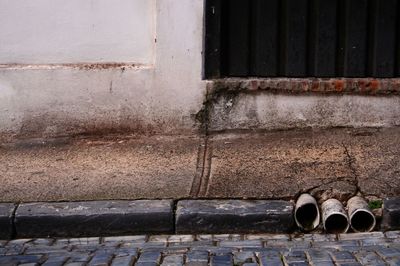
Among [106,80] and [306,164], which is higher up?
[106,80]

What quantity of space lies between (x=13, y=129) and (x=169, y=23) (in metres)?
1.68

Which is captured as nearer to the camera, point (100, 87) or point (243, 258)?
point (243, 258)

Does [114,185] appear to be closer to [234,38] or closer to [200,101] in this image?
[200,101]

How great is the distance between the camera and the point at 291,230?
4.41 metres

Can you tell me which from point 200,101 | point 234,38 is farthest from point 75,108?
point 234,38

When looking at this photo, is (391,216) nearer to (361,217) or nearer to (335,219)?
(361,217)

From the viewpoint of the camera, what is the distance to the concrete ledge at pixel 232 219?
4348 millimetres

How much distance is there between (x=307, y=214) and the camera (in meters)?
4.47

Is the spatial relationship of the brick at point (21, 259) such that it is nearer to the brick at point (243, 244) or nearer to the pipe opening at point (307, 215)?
the brick at point (243, 244)

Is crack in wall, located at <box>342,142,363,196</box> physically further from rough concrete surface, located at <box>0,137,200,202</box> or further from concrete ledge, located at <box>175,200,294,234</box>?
rough concrete surface, located at <box>0,137,200,202</box>

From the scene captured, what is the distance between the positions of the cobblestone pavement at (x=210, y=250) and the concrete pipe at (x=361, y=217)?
0.10m

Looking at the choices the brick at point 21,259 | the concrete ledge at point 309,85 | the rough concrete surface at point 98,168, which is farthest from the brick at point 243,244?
the concrete ledge at point 309,85

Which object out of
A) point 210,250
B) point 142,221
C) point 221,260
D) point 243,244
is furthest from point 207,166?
point 221,260

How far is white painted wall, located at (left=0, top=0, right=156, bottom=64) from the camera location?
18.7ft
